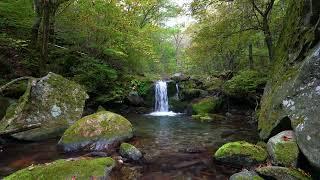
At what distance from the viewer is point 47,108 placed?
29.2 feet

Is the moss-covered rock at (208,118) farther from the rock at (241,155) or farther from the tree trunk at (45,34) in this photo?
the tree trunk at (45,34)

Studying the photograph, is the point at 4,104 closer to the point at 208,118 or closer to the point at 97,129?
the point at 97,129

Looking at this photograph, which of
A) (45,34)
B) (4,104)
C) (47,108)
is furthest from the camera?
(45,34)

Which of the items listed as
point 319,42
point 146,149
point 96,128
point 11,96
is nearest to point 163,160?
point 146,149

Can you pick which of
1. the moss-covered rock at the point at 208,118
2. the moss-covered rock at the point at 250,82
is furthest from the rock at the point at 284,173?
the moss-covered rock at the point at 208,118

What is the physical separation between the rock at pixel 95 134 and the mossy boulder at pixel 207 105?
839 cm

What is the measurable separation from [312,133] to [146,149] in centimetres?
447

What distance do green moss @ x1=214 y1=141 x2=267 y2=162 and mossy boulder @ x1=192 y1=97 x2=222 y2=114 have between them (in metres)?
9.27

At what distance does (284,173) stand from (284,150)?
692 mm

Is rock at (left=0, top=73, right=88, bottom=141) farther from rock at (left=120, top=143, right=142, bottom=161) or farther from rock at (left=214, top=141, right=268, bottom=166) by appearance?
rock at (left=214, top=141, right=268, bottom=166)

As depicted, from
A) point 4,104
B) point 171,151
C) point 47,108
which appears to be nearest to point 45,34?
point 4,104

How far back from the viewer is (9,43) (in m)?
10.4

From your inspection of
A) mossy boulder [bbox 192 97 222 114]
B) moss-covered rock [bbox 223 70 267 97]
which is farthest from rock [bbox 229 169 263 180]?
mossy boulder [bbox 192 97 222 114]

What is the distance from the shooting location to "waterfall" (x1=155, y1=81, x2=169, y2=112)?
19106 mm
